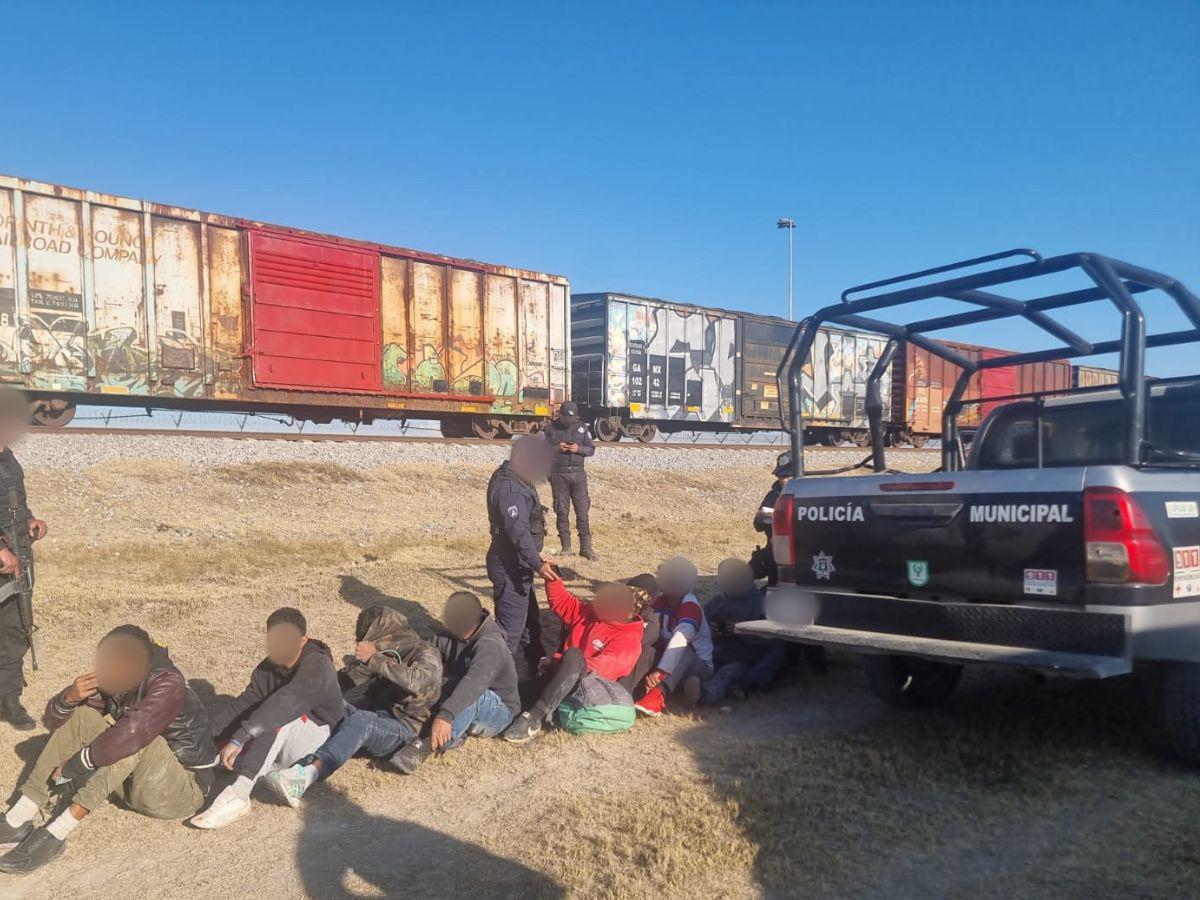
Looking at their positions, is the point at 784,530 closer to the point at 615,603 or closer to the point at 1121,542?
the point at 615,603

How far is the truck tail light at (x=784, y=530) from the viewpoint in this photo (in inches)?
182

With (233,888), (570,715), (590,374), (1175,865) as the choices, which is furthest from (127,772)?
(590,374)

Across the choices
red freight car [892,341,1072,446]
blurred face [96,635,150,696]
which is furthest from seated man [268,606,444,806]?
red freight car [892,341,1072,446]

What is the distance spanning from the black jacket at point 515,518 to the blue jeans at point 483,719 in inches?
34.8

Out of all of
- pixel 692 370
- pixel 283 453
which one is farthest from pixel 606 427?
pixel 283 453

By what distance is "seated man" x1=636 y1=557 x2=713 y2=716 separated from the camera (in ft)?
16.8

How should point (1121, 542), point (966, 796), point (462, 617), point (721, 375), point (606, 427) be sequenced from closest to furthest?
point (1121, 542) < point (966, 796) < point (462, 617) < point (606, 427) < point (721, 375)

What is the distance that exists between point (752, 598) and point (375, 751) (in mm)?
2675

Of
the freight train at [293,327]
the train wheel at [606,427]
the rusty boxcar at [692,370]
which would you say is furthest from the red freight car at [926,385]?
the train wheel at [606,427]

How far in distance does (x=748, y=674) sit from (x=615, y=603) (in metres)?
1.02

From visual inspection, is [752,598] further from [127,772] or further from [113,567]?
[113,567]

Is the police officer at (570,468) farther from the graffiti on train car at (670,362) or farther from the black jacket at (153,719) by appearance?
the graffiti on train car at (670,362)

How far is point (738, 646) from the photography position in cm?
584

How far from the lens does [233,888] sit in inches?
127
